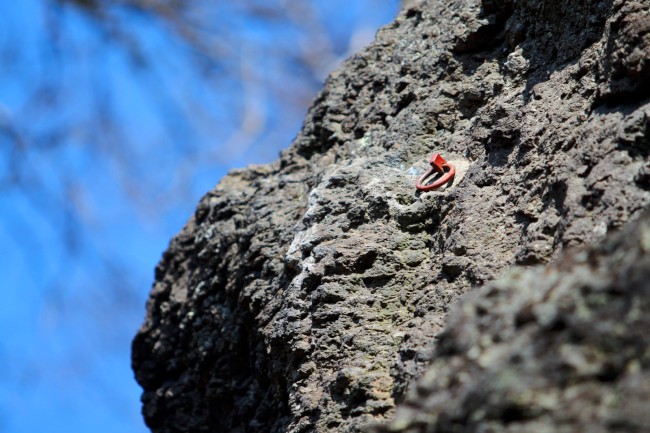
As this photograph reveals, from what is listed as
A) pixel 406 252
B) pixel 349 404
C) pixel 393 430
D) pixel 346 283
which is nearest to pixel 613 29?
pixel 406 252

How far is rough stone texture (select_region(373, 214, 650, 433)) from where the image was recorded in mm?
952

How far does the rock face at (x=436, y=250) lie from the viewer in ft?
3.36

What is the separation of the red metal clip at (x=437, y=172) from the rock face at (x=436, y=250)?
0.07 ft

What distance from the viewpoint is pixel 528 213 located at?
1.81 m

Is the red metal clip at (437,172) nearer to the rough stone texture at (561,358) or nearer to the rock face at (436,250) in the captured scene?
the rock face at (436,250)

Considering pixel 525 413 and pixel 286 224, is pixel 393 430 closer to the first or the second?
pixel 525 413

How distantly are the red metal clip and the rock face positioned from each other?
0.9 inches

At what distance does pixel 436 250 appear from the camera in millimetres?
1989

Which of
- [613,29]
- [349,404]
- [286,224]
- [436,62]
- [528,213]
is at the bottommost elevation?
[349,404]

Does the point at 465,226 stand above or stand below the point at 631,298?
above

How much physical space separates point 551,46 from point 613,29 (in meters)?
0.32

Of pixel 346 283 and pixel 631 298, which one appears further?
pixel 346 283

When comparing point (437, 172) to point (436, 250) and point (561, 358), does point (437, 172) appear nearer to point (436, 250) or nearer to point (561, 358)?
point (436, 250)

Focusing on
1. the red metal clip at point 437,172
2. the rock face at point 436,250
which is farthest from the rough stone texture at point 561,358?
the red metal clip at point 437,172
